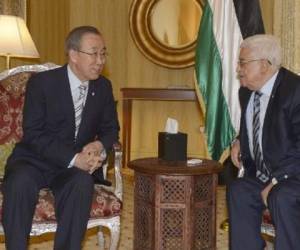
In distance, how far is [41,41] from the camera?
622 centimetres

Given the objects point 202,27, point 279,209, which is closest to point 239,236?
point 279,209

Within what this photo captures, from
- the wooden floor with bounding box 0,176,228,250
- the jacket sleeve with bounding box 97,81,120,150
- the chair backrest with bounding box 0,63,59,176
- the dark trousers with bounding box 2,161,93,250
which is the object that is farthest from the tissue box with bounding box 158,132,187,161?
the chair backrest with bounding box 0,63,59,176

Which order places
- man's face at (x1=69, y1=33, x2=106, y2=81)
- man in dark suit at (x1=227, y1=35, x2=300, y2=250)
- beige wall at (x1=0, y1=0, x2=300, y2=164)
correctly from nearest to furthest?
man in dark suit at (x1=227, y1=35, x2=300, y2=250), man's face at (x1=69, y1=33, x2=106, y2=81), beige wall at (x1=0, y1=0, x2=300, y2=164)

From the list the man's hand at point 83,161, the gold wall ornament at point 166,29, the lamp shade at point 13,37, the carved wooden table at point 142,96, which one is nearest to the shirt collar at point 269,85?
the man's hand at point 83,161

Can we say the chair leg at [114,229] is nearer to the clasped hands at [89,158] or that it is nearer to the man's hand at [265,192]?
the clasped hands at [89,158]

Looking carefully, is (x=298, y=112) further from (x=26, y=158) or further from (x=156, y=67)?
(x=156, y=67)

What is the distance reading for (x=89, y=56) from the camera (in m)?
3.13

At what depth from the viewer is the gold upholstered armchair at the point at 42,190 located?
296 cm

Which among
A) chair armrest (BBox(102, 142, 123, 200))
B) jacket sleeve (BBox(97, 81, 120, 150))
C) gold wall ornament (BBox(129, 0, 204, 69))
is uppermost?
gold wall ornament (BBox(129, 0, 204, 69))

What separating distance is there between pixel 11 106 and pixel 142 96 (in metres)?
2.90

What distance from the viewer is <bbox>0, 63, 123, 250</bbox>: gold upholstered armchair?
296cm

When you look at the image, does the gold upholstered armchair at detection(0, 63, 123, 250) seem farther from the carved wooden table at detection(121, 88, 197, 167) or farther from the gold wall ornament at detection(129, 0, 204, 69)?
the gold wall ornament at detection(129, 0, 204, 69)

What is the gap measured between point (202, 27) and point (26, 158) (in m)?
1.82

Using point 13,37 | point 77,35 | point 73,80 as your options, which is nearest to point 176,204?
point 73,80
